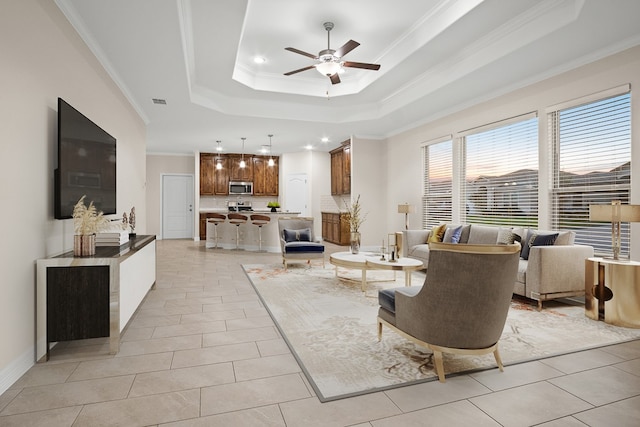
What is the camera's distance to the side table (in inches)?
130

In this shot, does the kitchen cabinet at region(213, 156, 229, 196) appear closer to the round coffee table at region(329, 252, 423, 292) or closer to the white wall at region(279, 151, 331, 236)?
the white wall at region(279, 151, 331, 236)

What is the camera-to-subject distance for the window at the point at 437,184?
259 inches

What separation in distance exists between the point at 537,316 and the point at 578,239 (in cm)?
150

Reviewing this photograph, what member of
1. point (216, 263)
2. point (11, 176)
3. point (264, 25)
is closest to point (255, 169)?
point (216, 263)

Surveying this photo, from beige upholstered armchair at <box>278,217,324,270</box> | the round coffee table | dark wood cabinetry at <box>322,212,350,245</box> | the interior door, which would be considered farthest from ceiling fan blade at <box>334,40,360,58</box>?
the interior door

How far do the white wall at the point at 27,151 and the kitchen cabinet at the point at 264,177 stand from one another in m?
7.99

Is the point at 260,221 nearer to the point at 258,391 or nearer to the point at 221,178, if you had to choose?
the point at 221,178

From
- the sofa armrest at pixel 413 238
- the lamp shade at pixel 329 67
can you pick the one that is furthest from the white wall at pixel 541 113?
the lamp shade at pixel 329 67

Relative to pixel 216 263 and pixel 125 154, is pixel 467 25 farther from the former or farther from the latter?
pixel 216 263

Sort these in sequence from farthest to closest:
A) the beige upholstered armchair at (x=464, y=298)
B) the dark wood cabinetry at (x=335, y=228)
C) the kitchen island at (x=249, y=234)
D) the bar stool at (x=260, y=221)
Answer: the dark wood cabinetry at (x=335, y=228), the kitchen island at (x=249, y=234), the bar stool at (x=260, y=221), the beige upholstered armchair at (x=464, y=298)

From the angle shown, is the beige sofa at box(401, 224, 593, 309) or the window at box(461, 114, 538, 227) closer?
the beige sofa at box(401, 224, 593, 309)

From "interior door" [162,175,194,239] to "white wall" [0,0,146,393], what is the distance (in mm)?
8057

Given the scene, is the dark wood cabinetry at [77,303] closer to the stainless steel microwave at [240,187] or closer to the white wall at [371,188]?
the white wall at [371,188]

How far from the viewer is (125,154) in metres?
5.40
